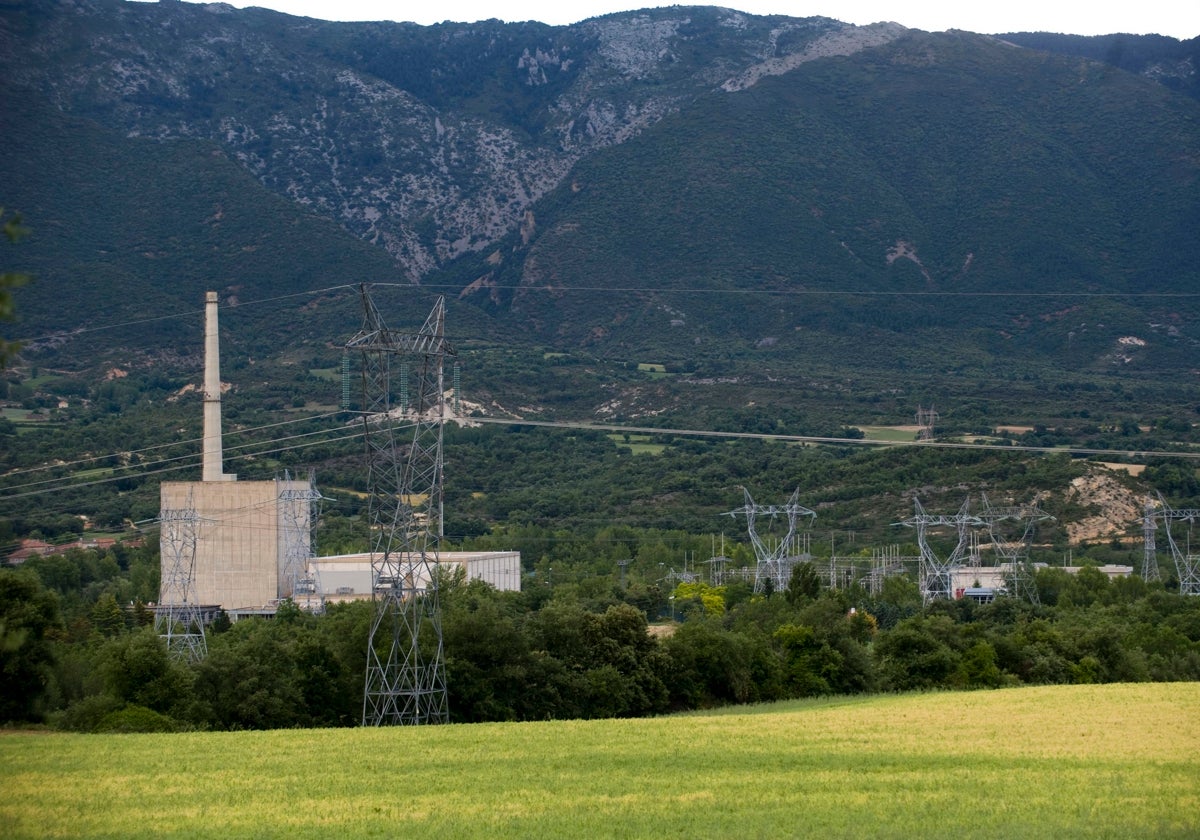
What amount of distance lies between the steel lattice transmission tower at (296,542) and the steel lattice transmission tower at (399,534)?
3173cm

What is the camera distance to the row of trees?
46.9m

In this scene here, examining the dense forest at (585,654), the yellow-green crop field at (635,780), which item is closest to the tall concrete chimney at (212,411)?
the dense forest at (585,654)

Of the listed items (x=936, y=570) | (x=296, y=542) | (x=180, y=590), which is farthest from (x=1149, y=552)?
(x=180, y=590)

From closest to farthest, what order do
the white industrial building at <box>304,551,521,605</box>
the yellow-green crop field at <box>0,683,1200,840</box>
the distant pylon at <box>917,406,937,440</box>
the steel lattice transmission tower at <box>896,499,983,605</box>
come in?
the yellow-green crop field at <box>0,683,1200,840</box>, the white industrial building at <box>304,551,521,605</box>, the steel lattice transmission tower at <box>896,499,983,605</box>, the distant pylon at <box>917,406,937,440</box>

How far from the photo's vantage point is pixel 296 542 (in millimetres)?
83000

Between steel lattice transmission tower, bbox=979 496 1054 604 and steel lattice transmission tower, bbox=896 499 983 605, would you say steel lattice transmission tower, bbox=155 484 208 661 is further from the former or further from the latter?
steel lattice transmission tower, bbox=979 496 1054 604

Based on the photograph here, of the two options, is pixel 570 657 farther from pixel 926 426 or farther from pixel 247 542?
pixel 926 426

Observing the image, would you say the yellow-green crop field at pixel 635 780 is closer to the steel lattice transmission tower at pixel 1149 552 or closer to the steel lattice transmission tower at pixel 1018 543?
the steel lattice transmission tower at pixel 1018 543

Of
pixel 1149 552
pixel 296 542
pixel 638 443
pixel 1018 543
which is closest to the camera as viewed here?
pixel 296 542

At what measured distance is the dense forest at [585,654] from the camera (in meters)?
46.9

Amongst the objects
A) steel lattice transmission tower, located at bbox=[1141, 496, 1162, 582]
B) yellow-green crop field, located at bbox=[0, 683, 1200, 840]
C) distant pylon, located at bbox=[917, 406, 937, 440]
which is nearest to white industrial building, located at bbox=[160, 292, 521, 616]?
steel lattice transmission tower, located at bbox=[1141, 496, 1162, 582]

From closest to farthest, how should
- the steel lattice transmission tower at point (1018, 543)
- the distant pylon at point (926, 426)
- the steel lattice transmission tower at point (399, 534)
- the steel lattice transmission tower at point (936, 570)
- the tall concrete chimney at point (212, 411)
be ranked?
the steel lattice transmission tower at point (399, 534) < the tall concrete chimney at point (212, 411) < the steel lattice transmission tower at point (1018, 543) < the steel lattice transmission tower at point (936, 570) < the distant pylon at point (926, 426)

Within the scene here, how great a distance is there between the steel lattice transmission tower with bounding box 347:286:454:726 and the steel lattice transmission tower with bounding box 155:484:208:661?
14799mm

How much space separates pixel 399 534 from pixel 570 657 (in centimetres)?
1016
